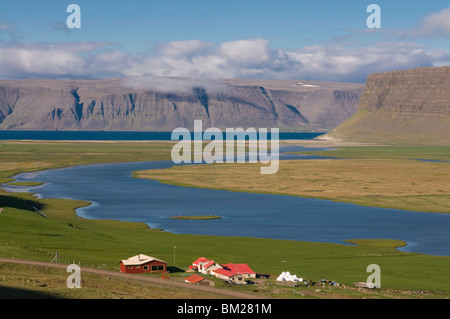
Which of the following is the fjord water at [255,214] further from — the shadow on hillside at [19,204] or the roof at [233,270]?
the roof at [233,270]

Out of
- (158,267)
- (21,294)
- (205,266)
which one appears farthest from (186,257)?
(21,294)

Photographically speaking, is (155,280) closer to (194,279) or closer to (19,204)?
(194,279)

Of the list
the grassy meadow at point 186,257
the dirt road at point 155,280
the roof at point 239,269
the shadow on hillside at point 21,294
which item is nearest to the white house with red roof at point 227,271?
the roof at point 239,269

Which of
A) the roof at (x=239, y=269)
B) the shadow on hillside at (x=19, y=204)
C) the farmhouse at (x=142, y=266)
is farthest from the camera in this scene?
the shadow on hillside at (x=19, y=204)

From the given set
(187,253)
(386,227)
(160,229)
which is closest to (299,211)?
(386,227)
